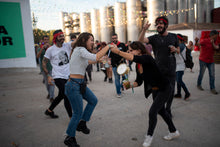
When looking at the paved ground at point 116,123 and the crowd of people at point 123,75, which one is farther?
the paved ground at point 116,123

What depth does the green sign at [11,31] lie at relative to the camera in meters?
10.3

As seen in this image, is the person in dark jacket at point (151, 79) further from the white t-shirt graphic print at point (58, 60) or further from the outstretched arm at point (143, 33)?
the white t-shirt graphic print at point (58, 60)

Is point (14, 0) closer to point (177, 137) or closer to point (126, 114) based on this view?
point (126, 114)

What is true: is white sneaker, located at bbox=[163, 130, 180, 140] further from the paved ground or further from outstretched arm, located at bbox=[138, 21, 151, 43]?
outstretched arm, located at bbox=[138, 21, 151, 43]

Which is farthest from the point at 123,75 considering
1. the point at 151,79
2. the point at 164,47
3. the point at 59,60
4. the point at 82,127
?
the point at 59,60

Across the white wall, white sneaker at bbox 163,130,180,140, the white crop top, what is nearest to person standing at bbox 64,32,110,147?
the white crop top

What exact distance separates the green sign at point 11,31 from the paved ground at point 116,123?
6.04 metres

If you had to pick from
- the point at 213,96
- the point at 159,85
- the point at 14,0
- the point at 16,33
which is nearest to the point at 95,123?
the point at 159,85

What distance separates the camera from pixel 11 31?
10.6 meters

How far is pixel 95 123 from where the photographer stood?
379 centimetres

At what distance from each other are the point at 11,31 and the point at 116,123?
33.9 ft

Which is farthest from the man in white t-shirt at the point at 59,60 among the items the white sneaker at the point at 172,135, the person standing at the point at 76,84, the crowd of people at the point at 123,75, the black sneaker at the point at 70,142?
the white sneaker at the point at 172,135

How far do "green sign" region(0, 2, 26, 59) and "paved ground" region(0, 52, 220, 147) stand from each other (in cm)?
604

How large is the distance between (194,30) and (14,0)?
758 inches
